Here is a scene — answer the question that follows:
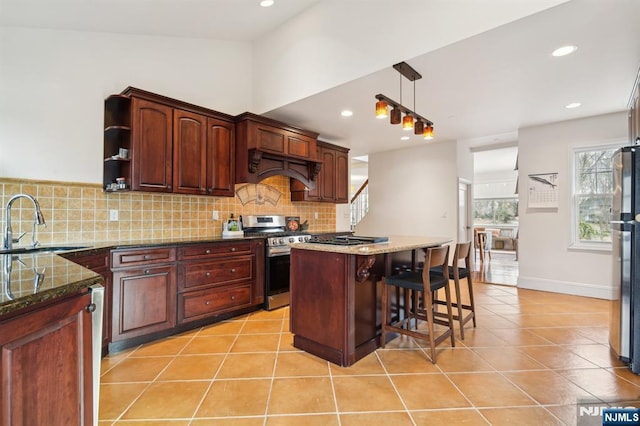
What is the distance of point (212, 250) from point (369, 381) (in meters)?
1.96

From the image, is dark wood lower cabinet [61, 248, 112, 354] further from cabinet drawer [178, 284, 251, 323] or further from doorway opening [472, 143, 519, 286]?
doorway opening [472, 143, 519, 286]

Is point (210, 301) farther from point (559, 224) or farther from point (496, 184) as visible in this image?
point (496, 184)

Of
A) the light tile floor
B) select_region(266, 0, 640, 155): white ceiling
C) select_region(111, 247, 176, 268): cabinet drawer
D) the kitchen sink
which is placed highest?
select_region(266, 0, 640, 155): white ceiling

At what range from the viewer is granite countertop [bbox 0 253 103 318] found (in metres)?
0.87

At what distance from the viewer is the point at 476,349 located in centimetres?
261

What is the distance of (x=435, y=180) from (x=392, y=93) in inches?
114

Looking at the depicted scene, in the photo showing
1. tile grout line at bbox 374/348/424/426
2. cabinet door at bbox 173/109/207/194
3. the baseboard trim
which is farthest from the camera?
the baseboard trim

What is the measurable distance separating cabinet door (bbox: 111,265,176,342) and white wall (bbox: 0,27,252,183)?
1.12 m

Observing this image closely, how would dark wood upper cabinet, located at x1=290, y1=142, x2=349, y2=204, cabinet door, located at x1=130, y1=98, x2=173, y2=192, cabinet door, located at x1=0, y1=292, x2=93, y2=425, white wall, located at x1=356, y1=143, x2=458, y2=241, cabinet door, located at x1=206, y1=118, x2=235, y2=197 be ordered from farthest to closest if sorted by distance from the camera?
white wall, located at x1=356, y1=143, x2=458, y2=241
dark wood upper cabinet, located at x1=290, y1=142, x2=349, y2=204
cabinet door, located at x1=206, y1=118, x2=235, y2=197
cabinet door, located at x1=130, y1=98, x2=173, y2=192
cabinet door, located at x1=0, y1=292, x2=93, y2=425

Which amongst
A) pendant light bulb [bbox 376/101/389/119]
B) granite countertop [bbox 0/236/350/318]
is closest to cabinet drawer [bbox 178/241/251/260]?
granite countertop [bbox 0/236/350/318]

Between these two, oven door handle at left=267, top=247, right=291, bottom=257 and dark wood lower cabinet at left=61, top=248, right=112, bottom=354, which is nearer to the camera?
dark wood lower cabinet at left=61, top=248, right=112, bottom=354

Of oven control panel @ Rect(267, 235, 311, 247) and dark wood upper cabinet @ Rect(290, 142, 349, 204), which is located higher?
dark wood upper cabinet @ Rect(290, 142, 349, 204)

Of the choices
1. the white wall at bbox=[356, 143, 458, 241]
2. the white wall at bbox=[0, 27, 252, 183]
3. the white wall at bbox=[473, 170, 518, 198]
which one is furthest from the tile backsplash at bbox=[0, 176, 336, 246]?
the white wall at bbox=[473, 170, 518, 198]

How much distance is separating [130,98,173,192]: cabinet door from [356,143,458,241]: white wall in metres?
4.45
